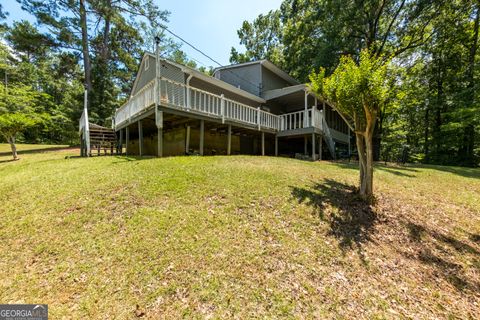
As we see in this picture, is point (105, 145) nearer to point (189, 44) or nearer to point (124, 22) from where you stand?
point (189, 44)

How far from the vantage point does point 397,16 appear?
16125mm

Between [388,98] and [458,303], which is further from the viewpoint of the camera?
[388,98]

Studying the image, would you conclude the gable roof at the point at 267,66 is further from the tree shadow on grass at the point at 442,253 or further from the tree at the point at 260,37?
the tree shadow on grass at the point at 442,253

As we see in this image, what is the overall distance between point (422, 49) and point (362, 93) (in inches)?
806

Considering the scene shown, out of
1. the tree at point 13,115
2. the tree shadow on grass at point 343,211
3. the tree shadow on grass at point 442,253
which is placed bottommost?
the tree shadow on grass at point 442,253

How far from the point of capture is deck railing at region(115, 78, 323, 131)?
331 inches

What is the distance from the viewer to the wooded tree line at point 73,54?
2039 cm

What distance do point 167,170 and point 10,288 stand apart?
4051 mm

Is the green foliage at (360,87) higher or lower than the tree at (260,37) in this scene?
lower

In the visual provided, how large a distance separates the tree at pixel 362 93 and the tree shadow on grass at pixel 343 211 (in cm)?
48

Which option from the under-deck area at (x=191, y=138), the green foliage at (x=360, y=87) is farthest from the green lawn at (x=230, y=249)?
the under-deck area at (x=191, y=138)

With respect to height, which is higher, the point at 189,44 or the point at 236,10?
the point at 236,10

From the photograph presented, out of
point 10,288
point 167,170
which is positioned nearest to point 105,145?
point 167,170

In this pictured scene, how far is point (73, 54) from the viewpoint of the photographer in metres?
23.2
